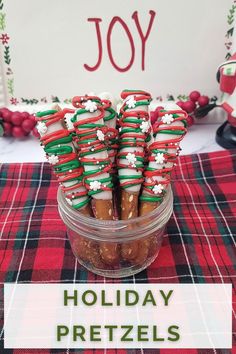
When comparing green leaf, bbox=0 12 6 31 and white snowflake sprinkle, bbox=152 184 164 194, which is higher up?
green leaf, bbox=0 12 6 31

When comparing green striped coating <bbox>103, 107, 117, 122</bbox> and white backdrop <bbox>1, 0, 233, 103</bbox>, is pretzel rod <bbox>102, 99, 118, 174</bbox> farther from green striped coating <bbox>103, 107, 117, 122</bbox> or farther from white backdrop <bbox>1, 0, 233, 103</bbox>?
white backdrop <bbox>1, 0, 233, 103</bbox>

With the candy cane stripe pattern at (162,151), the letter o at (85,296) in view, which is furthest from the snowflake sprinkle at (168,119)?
the letter o at (85,296)

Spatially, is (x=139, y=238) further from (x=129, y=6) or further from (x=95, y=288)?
(x=129, y=6)

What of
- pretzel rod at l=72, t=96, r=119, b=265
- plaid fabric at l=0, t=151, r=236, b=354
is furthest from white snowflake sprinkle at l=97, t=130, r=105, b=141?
plaid fabric at l=0, t=151, r=236, b=354

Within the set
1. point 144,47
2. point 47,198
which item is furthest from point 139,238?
point 144,47

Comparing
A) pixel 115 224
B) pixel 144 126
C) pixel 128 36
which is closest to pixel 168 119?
pixel 144 126

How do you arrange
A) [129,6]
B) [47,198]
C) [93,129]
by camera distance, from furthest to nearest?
[129,6], [47,198], [93,129]
